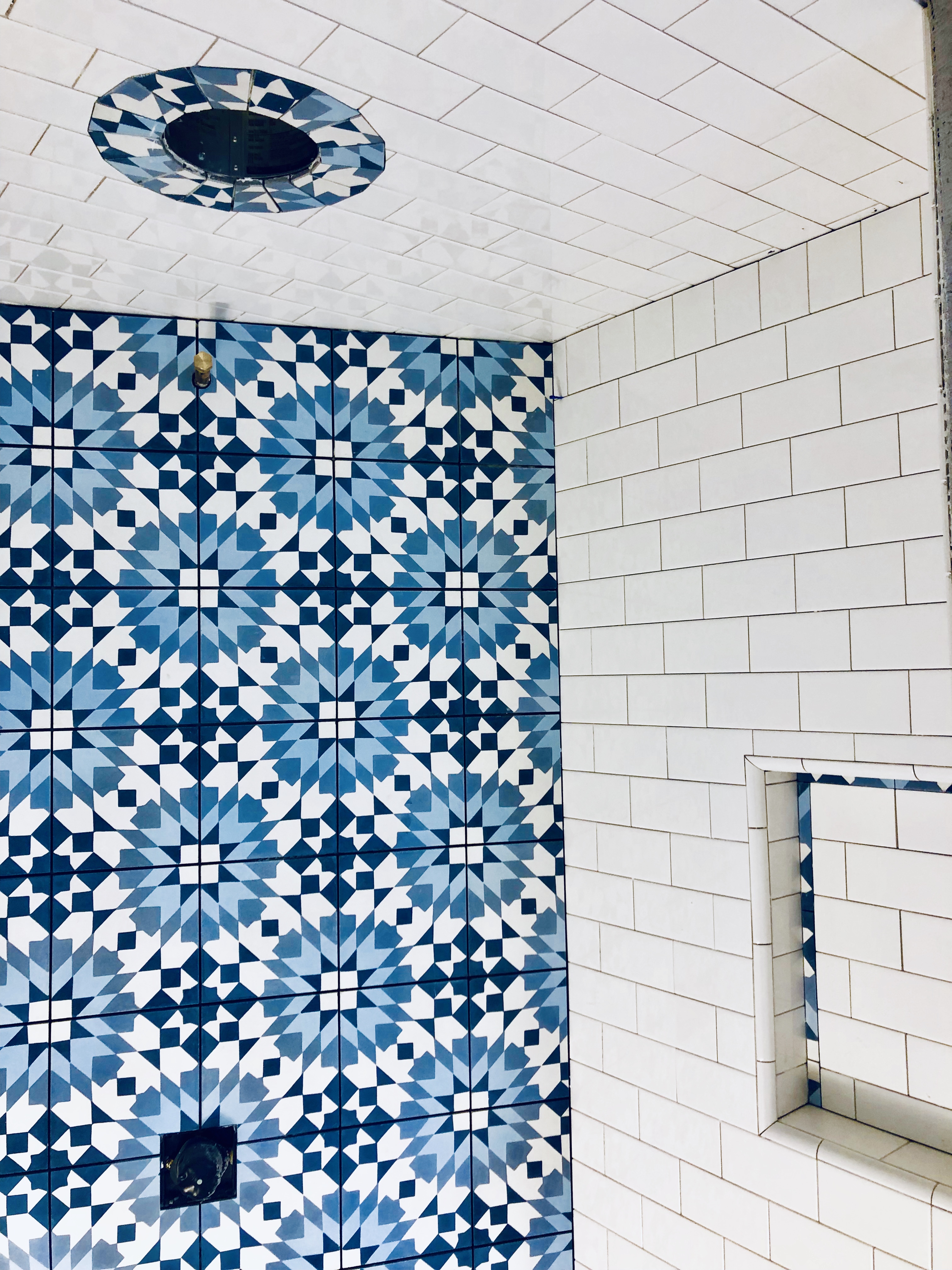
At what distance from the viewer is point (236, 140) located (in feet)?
4.00

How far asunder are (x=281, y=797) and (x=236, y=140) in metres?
1.06

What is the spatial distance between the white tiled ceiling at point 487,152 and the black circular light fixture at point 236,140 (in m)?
0.03

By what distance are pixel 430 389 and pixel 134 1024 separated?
125cm

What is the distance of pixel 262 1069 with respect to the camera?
5.82 feet

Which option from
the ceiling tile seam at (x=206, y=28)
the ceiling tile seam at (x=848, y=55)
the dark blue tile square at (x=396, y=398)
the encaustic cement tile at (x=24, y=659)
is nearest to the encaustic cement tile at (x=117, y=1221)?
the encaustic cement tile at (x=24, y=659)

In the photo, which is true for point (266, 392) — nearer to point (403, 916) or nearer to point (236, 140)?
point (236, 140)

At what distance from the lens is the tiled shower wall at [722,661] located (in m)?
1.40

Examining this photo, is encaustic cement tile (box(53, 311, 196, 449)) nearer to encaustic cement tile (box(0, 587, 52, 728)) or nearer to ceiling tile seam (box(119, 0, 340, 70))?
encaustic cement tile (box(0, 587, 52, 728))

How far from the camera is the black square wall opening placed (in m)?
1.71

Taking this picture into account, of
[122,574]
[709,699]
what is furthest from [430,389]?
[709,699]

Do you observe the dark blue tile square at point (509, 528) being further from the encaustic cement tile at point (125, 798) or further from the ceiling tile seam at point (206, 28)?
the ceiling tile seam at point (206, 28)

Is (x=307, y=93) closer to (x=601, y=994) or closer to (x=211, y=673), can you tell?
(x=211, y=673)

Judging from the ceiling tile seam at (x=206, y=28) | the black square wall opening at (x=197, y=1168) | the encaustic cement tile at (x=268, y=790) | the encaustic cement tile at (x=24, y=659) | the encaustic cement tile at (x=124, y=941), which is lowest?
the black square wall opening at (x=197, y=1168)

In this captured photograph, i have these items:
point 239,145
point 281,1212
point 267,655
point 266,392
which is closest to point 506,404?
point 266,392
